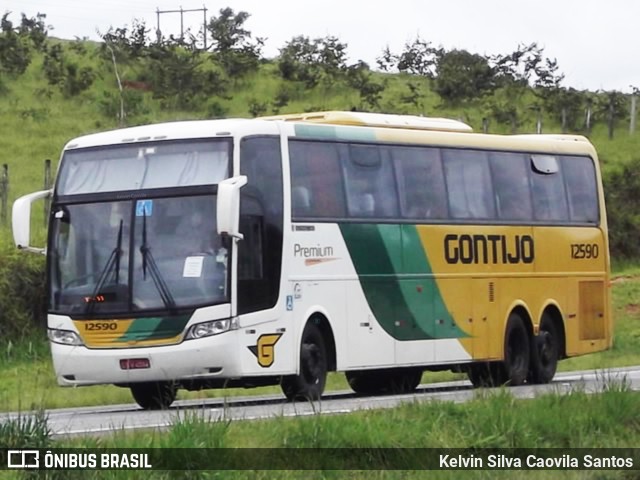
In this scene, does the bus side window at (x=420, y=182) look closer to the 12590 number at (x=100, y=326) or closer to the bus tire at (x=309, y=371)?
the bus tire at (x=309, y=371)

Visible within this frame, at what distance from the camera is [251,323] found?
56.9 feet

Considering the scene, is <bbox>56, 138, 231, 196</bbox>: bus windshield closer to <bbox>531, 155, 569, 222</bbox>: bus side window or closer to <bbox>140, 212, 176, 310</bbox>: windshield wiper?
<bbox>140, 212, 176, 310</bbox>: windshield wiper

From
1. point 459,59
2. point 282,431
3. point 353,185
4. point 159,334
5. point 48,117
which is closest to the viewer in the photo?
point 282,431

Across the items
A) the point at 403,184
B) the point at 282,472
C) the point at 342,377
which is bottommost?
the point at 342,377

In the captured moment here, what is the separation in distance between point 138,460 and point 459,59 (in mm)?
52649

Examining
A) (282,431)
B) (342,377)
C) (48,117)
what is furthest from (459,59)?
(282,431)

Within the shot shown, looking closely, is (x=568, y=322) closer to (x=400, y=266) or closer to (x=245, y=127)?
(x=400, y=266)

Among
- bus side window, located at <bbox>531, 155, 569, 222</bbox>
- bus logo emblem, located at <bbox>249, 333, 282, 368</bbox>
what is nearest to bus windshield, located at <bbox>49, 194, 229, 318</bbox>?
bus logo emblem, located at <bbox>249, 333, 282, 368</bbox>

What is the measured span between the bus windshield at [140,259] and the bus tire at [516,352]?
6432mm

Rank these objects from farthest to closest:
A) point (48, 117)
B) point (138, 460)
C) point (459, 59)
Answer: point (459, 59) → point (48, 117) → point (138, 460)

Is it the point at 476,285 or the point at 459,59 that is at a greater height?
the point at 459,59

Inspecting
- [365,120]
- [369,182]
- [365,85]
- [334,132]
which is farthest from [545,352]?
[365,85]

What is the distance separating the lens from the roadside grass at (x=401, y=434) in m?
11.0

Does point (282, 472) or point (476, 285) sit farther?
point (476, 285)
